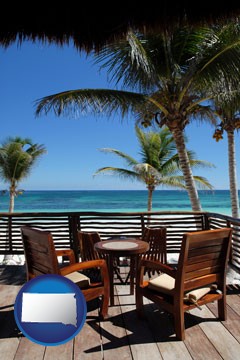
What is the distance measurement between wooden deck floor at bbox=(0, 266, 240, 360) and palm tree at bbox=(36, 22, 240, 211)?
397 cm

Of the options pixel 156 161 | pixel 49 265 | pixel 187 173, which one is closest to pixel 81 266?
pixel 49 265

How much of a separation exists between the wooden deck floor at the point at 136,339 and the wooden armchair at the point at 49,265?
0.28 m

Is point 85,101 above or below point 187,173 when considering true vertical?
above

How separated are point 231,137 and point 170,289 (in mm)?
7155

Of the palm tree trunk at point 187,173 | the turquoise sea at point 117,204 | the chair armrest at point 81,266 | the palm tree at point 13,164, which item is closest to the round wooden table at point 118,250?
the chair armrest at point 81,266

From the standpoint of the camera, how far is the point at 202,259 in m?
2.40

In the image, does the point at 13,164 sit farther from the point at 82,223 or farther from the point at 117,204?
the point at 117,204

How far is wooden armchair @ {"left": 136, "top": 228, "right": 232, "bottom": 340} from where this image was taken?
228cm

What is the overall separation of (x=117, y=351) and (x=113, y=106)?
507cm

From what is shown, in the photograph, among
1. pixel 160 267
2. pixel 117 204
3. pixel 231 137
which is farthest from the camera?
pixel 117 204

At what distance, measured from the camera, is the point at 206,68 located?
18.1 ft

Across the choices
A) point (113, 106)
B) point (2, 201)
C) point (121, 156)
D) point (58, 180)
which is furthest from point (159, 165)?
point (58, 180)

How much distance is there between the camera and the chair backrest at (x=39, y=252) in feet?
7.72

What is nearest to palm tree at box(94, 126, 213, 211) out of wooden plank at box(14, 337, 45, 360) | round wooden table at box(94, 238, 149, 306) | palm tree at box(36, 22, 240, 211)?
palm tree at box(36, 22, 240, 211)
